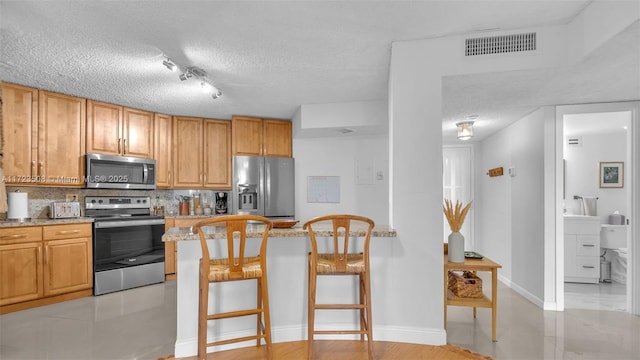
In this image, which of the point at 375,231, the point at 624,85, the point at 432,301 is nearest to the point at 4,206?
the point at 375,231

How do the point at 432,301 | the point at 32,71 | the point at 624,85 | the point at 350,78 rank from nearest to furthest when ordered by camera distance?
1. the point at 432,301
2. the point at 624,85
3. the point at 32,71
4. the point at 350,78

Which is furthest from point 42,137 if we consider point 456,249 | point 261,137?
point 456,249

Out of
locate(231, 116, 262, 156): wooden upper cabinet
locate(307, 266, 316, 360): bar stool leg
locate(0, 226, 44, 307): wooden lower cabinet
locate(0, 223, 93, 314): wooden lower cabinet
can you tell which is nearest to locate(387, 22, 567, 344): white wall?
locate(307, 266, 316, 360): bar stool leg

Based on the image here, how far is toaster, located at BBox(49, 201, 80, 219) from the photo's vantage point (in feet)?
12.8

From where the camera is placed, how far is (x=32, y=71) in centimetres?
319

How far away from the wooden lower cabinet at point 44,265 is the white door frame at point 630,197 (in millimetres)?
5084

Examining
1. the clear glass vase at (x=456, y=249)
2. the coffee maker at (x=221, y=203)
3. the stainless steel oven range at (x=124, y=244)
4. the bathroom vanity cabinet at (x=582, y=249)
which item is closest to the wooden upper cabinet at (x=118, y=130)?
the stainless steel oven range at (x=124, y=244)

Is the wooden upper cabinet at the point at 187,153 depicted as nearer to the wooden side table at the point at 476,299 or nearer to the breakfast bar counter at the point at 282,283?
the breakfast bar counter at the point at 282,283

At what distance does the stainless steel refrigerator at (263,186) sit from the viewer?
4824 millimetres

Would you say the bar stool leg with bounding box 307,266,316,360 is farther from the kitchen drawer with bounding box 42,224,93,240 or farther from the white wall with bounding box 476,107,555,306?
the kitchen drawer with bounding box 42,224,93,240

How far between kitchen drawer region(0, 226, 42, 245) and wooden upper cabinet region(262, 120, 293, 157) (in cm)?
275

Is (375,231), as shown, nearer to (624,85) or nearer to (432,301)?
(432,301)

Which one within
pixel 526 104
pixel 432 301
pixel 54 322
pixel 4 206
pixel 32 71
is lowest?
pixel 54 322

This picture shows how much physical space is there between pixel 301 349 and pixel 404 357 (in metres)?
0.75
